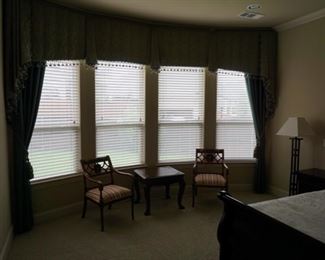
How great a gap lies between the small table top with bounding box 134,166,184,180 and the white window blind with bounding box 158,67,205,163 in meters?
→ 0.37

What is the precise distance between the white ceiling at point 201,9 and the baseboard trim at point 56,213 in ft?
8.68

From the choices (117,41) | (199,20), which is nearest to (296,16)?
(199,20)

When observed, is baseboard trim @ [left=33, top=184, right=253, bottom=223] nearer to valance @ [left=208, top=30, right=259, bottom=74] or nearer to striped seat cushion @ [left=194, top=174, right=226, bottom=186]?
striped seat cushion @ [left=194, top=174, right=226, bottom=186]

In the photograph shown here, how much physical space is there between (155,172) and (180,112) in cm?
116

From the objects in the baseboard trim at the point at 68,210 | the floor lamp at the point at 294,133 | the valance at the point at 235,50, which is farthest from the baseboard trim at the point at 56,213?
the floor lamp at the point at 294,133

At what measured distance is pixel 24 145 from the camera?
3.34 metres

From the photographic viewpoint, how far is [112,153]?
4.34 metres

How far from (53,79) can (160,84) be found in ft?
5.40

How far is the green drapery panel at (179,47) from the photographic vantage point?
438 centimetres

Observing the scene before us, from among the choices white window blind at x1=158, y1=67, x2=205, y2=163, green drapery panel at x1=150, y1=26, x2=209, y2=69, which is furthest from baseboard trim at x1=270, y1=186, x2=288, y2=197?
green drapery panel at x1=150, y1=26, x2=209, y2=69

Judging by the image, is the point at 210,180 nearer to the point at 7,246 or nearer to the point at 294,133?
the point at 294,133

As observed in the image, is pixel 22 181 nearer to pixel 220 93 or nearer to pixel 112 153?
pixel 112 153

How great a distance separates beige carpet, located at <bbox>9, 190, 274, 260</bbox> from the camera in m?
2.92

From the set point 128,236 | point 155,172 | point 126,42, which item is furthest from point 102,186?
point 126,42
